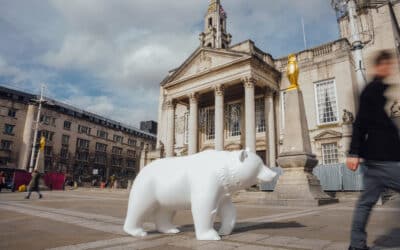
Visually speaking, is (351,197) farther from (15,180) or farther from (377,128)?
(15,180)

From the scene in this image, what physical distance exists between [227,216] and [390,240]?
2.13 meters

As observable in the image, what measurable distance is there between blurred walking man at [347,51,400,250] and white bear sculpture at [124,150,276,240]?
51.3 inches

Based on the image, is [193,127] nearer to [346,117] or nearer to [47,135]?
[346,117]

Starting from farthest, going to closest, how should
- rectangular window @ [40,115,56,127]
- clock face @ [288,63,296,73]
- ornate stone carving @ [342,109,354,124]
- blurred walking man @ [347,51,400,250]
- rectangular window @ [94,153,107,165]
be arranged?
rectangular window @ [94,153,107,165] < rectangular window @ [40,115,56,127] < ornate stone carving @ [342,109,354,124] < clock face @ [288,63,296,73] < blurred walking man @ [347,51,400,250]

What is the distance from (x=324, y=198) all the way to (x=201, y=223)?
9528 millimetres

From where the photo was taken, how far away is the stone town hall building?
2384 centimetres

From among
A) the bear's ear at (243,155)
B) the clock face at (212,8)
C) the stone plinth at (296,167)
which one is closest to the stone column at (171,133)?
the stone plinth at (296,167)

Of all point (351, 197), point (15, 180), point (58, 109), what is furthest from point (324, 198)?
point (58, 109)

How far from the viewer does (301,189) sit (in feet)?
37.0

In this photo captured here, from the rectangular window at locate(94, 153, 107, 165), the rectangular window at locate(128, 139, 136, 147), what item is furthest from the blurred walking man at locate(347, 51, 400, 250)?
the rectangular window at locate(128, 139, 136, 147)

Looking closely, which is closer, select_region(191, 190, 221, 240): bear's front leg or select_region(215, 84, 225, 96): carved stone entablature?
select_region(191, 190, 221, 240): bear's front leg

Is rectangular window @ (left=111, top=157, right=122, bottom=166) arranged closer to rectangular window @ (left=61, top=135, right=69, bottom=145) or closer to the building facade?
the building facade

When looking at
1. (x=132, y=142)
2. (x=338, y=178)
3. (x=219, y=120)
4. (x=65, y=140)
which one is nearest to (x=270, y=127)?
(x=219, y=120)

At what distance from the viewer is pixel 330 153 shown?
2383 centimetres
